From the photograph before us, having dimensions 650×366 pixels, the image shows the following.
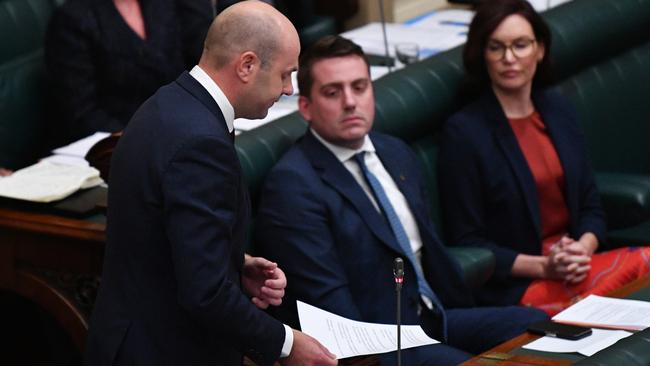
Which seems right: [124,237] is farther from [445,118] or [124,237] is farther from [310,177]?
[445,118]

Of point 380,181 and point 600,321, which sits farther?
point 380,181

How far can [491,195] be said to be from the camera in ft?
13.7

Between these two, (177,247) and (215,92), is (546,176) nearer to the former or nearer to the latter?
(215,92)

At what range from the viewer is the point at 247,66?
255 centimetres

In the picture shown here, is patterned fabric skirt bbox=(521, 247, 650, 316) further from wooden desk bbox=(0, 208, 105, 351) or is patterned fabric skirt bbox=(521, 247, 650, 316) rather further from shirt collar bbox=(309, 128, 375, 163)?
wooden desk bbox=(0, 208, 105, 351)

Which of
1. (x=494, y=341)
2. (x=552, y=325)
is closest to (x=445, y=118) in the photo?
(x=494, y=341)

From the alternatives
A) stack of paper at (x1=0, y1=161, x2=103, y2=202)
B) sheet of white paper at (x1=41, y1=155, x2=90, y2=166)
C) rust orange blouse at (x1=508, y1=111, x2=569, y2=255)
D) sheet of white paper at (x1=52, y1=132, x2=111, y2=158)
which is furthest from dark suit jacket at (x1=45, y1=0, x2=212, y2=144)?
rust orange blouse at (x1=508, y1=111, x2=569, y2=255)

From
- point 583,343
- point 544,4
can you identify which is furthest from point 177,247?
point 544,4

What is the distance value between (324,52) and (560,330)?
1.01m

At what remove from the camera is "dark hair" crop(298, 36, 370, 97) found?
144 inches

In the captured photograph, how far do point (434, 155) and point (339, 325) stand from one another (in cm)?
139

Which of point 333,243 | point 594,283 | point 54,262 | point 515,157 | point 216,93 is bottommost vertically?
point 594,283

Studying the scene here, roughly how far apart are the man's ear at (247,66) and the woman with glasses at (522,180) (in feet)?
5.48

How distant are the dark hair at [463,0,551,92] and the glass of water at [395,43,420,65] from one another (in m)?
0.49
